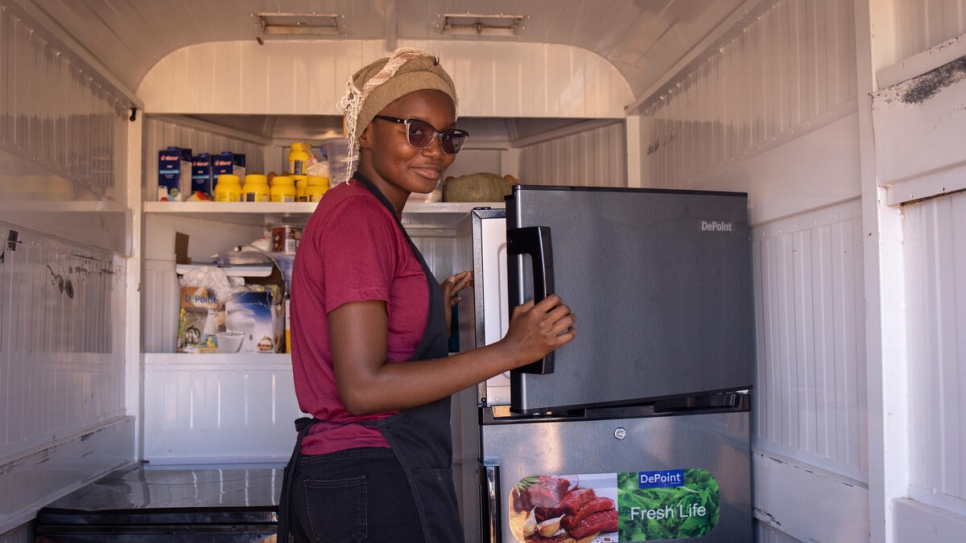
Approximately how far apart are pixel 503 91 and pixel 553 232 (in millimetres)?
1829

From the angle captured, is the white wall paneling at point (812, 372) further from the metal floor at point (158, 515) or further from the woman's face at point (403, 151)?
the metal floor at point (158, 515)

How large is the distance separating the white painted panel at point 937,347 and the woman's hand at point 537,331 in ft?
2.27

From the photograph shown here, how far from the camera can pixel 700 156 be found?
2.63 metres

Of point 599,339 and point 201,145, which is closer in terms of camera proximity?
point 599,339

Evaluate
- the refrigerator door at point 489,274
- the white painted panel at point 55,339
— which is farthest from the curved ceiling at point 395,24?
the refrigerator door at point 489,274

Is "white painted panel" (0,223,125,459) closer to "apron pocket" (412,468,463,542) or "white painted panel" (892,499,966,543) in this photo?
"apron pocket" (412,468,463,542)

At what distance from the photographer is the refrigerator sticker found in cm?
201

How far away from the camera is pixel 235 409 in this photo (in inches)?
142

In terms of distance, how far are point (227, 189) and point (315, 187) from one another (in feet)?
1.23

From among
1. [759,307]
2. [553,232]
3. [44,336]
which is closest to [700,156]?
[759,307]

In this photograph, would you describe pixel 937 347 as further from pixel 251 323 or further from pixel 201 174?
pixel 201 174

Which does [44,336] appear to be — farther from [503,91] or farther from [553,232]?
[503,91]

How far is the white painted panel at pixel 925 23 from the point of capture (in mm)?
1436

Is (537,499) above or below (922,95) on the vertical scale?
below
